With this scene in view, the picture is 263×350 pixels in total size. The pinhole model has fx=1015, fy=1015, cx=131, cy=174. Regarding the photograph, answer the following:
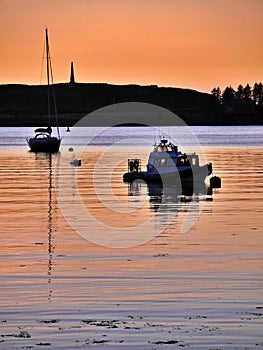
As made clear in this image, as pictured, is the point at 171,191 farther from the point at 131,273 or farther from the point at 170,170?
the point at 131,273

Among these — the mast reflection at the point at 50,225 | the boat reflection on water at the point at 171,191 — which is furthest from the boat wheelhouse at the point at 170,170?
the mast reflection at the point at 50,225

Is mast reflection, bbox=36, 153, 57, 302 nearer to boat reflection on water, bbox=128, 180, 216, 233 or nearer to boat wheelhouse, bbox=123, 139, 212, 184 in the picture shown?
boat reflection on water, bbox=128, 180, 216, 233

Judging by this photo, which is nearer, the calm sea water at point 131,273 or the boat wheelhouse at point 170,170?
the calm sea water at point 131,273

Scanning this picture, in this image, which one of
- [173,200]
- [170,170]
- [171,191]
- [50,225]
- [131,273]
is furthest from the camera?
[170,170]

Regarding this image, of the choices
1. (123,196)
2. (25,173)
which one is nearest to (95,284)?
(123,196)

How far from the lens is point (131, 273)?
2469cm

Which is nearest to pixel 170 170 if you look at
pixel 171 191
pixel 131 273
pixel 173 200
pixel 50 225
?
pixel 171 191

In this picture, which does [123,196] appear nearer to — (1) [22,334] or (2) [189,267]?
(2) [189,267]

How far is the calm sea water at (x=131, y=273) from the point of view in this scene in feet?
59.0

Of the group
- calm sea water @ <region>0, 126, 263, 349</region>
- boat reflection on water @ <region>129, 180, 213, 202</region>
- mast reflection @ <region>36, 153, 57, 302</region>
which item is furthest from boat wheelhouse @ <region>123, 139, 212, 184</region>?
calm sea water @ <region>0, 126, 263, 349</region>

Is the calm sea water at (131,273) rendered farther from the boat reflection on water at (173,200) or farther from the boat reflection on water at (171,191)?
the boat reflection on water at (171,191)

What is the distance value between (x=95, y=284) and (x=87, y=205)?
22.8 m

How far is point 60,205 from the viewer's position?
46.3m

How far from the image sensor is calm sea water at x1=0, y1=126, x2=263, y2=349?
59.0 feet
